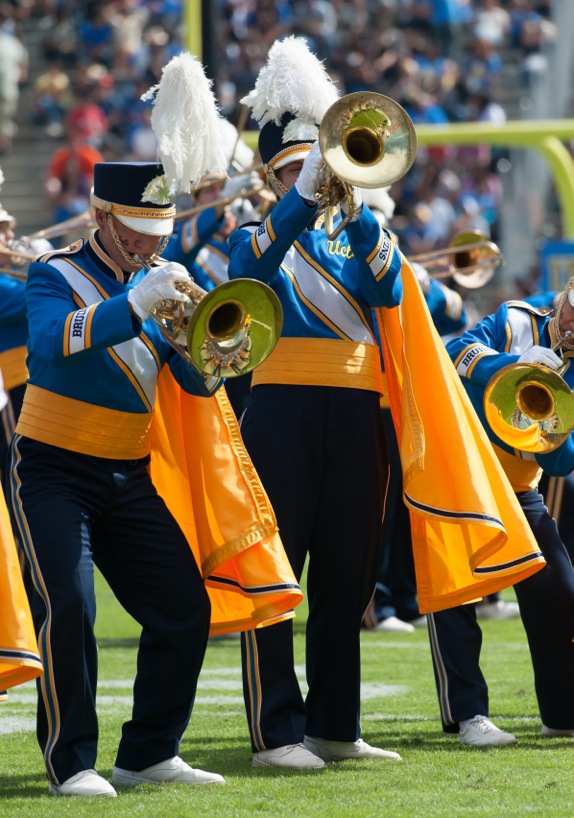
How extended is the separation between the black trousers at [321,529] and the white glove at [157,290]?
78 centimetres

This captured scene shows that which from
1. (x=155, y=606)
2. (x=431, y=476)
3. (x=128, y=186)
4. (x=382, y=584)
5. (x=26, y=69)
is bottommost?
(x=382, y=584)

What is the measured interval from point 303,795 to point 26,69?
1691cm

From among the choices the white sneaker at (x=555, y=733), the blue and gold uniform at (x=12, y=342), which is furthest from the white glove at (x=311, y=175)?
the blue and gold uniform at (x=12, y=342)

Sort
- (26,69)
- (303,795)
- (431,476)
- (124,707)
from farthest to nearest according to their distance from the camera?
(26,69)
(124,707)
(431,476)
(303,795)

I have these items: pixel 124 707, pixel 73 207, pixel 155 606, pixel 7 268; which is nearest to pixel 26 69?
pixel 73 207

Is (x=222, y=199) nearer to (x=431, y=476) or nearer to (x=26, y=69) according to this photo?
(x=431, y=476)

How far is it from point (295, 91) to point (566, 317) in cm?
129

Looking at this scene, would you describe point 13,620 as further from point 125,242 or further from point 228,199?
point 228,199

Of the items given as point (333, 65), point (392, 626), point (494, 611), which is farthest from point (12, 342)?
point (333, 65)

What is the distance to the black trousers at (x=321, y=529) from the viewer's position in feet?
16.5

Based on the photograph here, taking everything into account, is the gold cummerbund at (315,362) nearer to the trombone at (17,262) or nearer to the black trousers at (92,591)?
the black trousers at (92,591)

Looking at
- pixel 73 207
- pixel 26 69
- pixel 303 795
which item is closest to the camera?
pixel 303 795

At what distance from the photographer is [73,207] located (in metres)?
16.6

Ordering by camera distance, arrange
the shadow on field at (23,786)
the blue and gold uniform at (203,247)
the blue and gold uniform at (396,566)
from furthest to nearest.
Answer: the blue and gold uniform at (396,566) → the blue and gold uniform at (203,247) → the shadow on field at (23,786)
